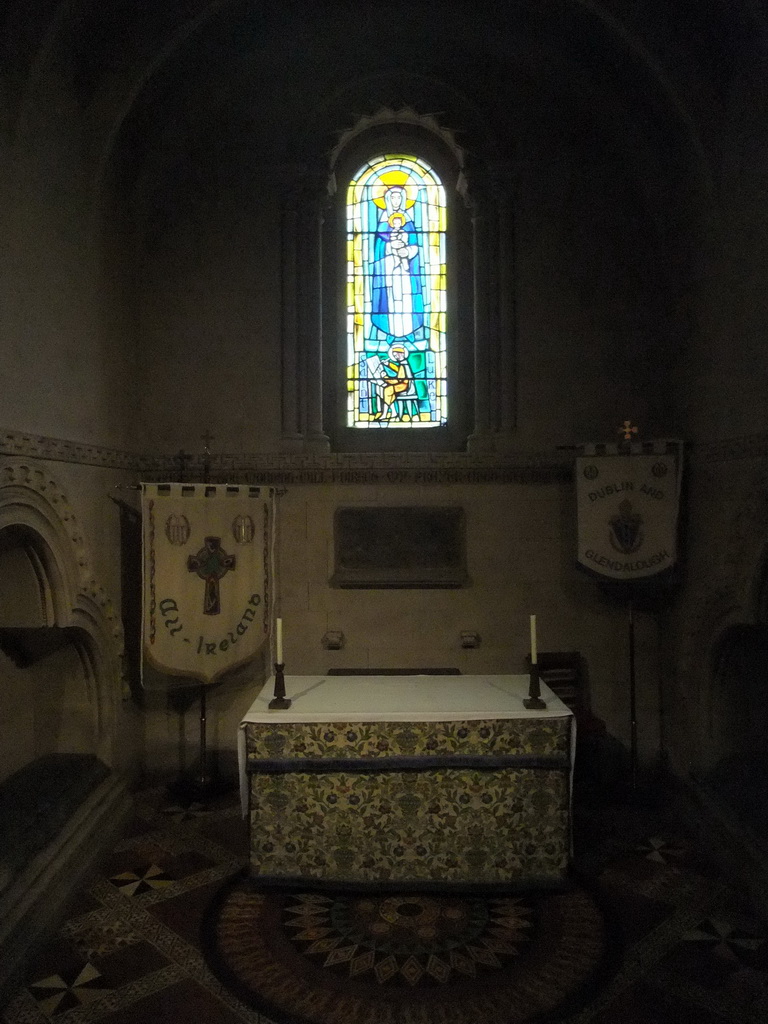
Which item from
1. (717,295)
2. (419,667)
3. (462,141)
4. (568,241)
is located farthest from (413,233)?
(419,667)

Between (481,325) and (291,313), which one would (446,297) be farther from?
(291,313)

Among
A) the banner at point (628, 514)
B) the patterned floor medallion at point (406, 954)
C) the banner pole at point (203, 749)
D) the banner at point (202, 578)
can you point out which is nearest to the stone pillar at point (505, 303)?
the banner at point (628, 514)

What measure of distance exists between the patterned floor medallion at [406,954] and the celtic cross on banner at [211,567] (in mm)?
1940

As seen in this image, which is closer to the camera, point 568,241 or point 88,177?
point 88,177

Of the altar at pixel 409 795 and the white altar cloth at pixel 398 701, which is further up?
the white altar cloth at pixel 398 701

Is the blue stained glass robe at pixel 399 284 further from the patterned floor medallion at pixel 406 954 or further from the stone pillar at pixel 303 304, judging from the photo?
the patterned floor medallion at pixel 406 954

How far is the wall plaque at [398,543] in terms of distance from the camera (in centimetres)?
605

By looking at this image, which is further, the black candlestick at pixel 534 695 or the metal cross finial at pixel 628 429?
the metal cross finial at pixel 628 429

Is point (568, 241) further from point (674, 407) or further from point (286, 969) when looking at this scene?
point (286, 969)

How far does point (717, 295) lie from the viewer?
17.3 ft

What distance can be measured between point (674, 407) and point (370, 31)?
13.1ft

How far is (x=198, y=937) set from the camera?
386 cm

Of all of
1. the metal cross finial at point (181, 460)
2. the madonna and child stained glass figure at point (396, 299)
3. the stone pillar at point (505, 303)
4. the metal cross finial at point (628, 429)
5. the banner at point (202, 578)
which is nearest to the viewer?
the banner at point (202, 578)

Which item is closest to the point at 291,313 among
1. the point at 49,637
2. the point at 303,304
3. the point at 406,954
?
the point at 303,304
